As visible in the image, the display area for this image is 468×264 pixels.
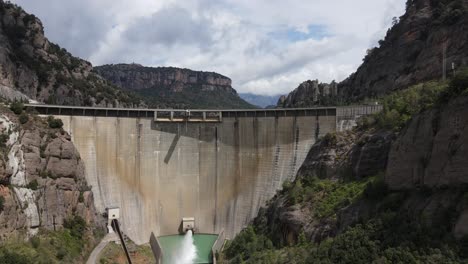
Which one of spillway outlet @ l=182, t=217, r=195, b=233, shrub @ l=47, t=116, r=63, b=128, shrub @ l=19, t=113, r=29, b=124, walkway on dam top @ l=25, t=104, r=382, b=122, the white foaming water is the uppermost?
walkway on dam top @ l=25, t=104, r=382, b=122

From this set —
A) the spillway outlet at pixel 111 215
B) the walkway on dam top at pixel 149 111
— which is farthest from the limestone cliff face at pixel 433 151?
the spillway outlet at pixel 111 215

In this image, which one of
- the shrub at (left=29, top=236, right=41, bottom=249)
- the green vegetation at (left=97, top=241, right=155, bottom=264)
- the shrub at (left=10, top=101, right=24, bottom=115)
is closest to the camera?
the shrub at (left=29, top=236, right=41, bottom=249)

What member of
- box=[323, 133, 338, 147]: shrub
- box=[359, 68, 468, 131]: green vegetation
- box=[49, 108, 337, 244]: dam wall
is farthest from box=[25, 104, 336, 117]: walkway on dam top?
box=[359, 68, 468, 131]: green vegetation

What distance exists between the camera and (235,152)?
58000mm

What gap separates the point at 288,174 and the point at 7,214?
3086 centimetres

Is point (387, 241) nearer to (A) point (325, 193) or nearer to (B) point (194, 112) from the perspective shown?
(A) point (325, 193)

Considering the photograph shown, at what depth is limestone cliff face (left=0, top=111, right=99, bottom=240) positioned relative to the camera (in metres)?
41.6

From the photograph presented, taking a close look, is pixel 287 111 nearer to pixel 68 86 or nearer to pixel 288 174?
pixel 288 174

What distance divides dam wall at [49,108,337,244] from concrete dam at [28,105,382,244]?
0.40 feet

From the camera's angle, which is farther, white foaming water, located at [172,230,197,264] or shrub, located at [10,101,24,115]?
white foaming water, located at [172,230,197,264]

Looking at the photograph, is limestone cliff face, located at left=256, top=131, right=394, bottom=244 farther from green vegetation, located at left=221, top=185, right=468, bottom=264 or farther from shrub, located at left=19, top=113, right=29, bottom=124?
shrub, located at left=19, top=113, right=29, bottom=124

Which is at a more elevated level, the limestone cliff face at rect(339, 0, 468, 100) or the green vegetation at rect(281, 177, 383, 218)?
the limestone cliff face at rect(339, 0, 468, 100)

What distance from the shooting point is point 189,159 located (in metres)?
58.2

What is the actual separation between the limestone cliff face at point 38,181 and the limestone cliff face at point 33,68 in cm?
2727
